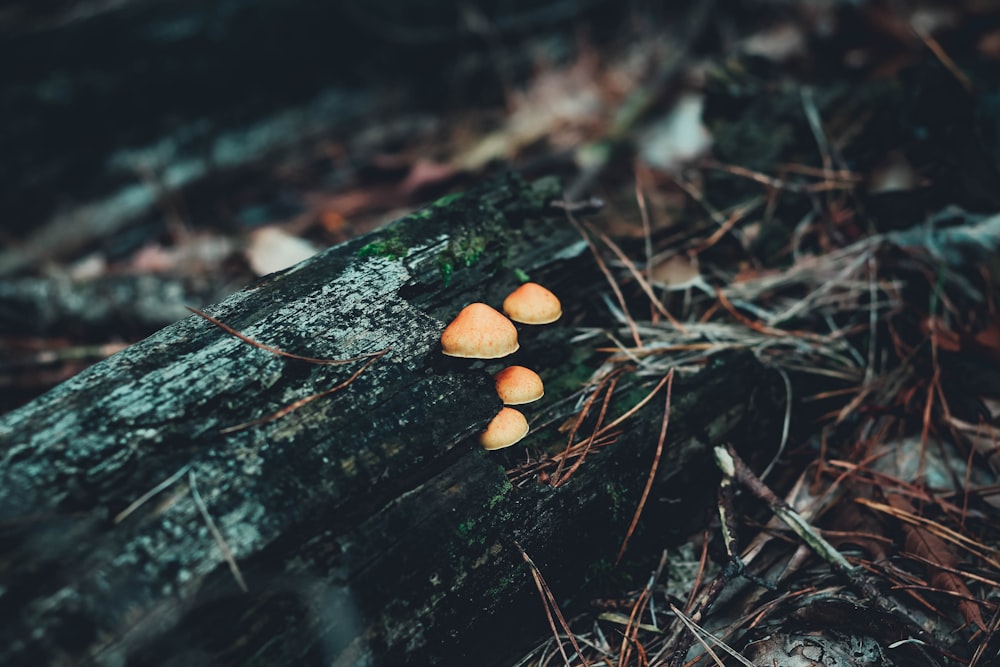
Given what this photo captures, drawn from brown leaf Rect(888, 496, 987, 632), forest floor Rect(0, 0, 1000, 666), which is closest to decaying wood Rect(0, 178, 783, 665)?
forest floor Rect(0, 0, 1000, 666)

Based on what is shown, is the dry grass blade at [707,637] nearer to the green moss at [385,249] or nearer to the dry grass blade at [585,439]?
the dry grass blade at [585,439]

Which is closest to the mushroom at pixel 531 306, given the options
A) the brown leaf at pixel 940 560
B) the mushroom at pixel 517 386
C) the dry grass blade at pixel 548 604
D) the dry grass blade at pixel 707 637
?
the mushroom at pixel 517 386

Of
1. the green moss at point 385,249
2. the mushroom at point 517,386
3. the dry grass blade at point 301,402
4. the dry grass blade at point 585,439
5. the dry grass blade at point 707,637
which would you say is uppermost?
the green moss at point 385,249

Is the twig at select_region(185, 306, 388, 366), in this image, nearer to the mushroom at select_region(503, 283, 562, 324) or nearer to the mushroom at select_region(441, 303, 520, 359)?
the mushroom at select_region(441, 303, 520, 359)

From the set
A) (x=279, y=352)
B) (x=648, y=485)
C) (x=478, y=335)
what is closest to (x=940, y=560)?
(x=648, y=485)

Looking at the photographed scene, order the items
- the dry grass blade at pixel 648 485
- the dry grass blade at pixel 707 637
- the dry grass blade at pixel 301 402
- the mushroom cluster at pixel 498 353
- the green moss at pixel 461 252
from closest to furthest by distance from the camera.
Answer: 1. the dry grass blade at pixel 301 402
2. the dry grass blade at pixel 707 637
3. the mushroom cluster at pixel 498 353
4. the dry grass blade at pixel 648 485
5. the green moss at pixel 461 252

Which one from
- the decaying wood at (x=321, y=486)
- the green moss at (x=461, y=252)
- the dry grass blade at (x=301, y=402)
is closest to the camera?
the decaying wood at (x=321, y=486)

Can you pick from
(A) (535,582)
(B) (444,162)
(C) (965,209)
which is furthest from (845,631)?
(B) (444,162)
